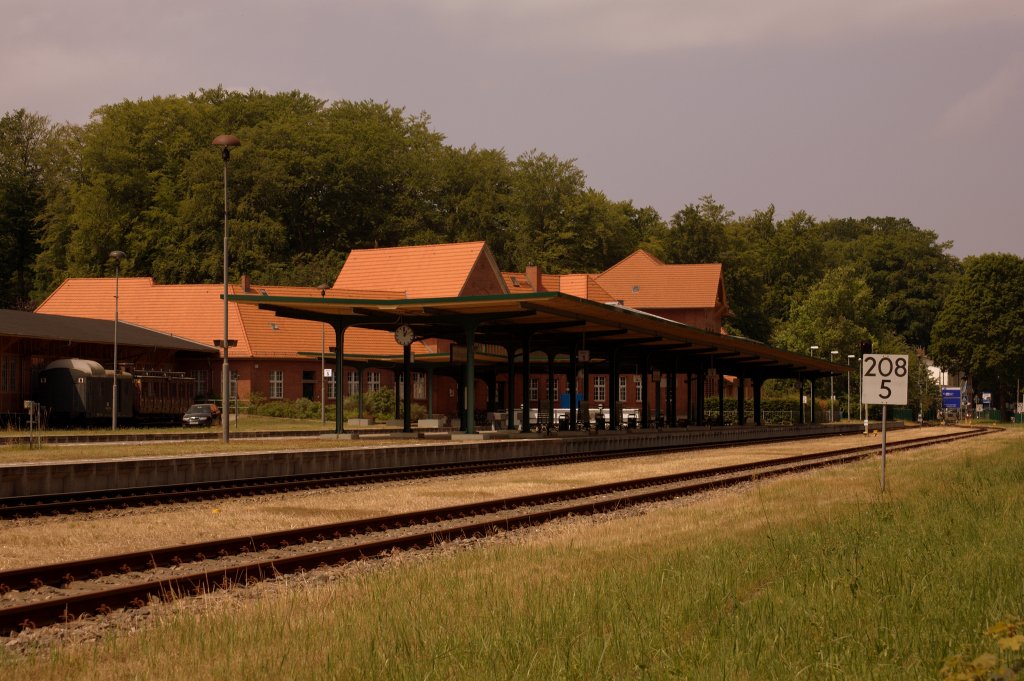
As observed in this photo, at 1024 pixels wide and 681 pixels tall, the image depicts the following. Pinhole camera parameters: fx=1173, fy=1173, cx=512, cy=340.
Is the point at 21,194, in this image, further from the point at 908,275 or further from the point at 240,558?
the point at 240,558

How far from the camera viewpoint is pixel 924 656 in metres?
7.17

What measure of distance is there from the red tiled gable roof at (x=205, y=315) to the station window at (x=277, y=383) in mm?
1411

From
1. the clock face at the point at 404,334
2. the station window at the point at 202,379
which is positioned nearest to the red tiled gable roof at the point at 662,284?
the station window at the point at 202,379

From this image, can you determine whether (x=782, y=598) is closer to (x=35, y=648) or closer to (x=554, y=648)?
(x=554, y=648)

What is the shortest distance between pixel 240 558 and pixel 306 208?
9491 centimetres

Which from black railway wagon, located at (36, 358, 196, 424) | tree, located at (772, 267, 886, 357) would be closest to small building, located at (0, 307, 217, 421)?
black railway wagon, located at (36, 358, 196, 424)

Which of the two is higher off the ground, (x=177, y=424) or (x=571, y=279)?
(x=571, y=279)

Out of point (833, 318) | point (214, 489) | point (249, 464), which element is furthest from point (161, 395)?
point (833, 318)

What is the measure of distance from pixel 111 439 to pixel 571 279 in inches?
2177

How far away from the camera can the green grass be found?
7.18 metres

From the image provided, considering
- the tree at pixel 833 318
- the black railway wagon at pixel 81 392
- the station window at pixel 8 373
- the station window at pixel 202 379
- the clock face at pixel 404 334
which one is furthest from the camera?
the tree at pixel 833 318

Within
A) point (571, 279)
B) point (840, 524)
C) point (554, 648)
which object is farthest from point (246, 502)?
point (571, 279)

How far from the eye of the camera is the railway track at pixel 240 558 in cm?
1017

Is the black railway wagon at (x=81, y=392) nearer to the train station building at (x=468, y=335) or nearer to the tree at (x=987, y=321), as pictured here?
the train station building at (x=468, y=335)
